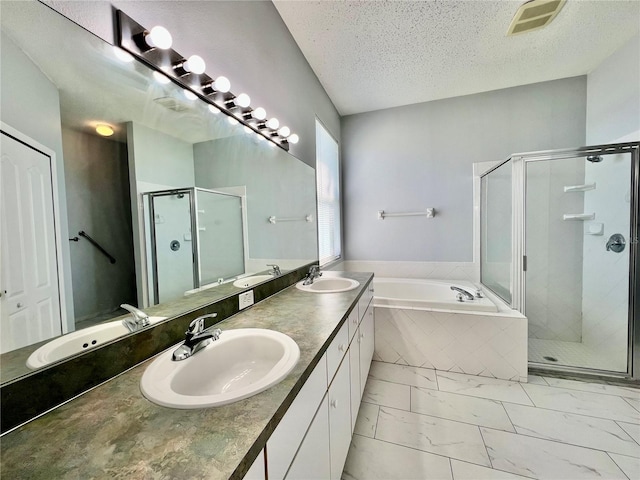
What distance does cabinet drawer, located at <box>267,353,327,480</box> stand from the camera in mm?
605

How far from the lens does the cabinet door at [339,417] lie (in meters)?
1.06

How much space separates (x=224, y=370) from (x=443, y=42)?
110 inches

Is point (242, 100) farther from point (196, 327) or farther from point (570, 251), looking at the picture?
point (570, 251)

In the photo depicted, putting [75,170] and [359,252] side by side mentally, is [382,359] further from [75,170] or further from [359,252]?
[75,170]

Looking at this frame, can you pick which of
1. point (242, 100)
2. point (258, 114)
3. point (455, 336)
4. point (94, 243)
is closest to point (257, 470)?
point (94, 243)

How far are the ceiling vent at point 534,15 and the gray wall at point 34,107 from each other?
265 centimetres

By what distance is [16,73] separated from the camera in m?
0.60

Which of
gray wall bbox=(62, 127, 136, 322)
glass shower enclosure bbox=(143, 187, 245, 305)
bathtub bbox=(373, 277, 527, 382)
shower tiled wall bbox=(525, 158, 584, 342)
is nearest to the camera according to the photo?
gray wall bbox=(62, 127, 136, 322)

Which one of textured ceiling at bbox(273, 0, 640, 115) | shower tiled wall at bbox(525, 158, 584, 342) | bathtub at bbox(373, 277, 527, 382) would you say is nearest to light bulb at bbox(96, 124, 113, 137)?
textured ceiling at bbox(273, 0, 640, 115)

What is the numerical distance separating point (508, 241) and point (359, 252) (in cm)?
165

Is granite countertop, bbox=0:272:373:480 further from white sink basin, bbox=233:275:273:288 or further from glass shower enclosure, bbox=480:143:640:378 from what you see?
glass shower enclosure, bbox=480:143:640:378

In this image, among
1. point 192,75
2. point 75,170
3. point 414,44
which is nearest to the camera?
point 75,170

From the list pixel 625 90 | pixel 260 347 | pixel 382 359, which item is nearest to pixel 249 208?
pixel 260 347

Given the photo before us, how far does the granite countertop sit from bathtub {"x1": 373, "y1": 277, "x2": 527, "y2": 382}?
1.82 m
